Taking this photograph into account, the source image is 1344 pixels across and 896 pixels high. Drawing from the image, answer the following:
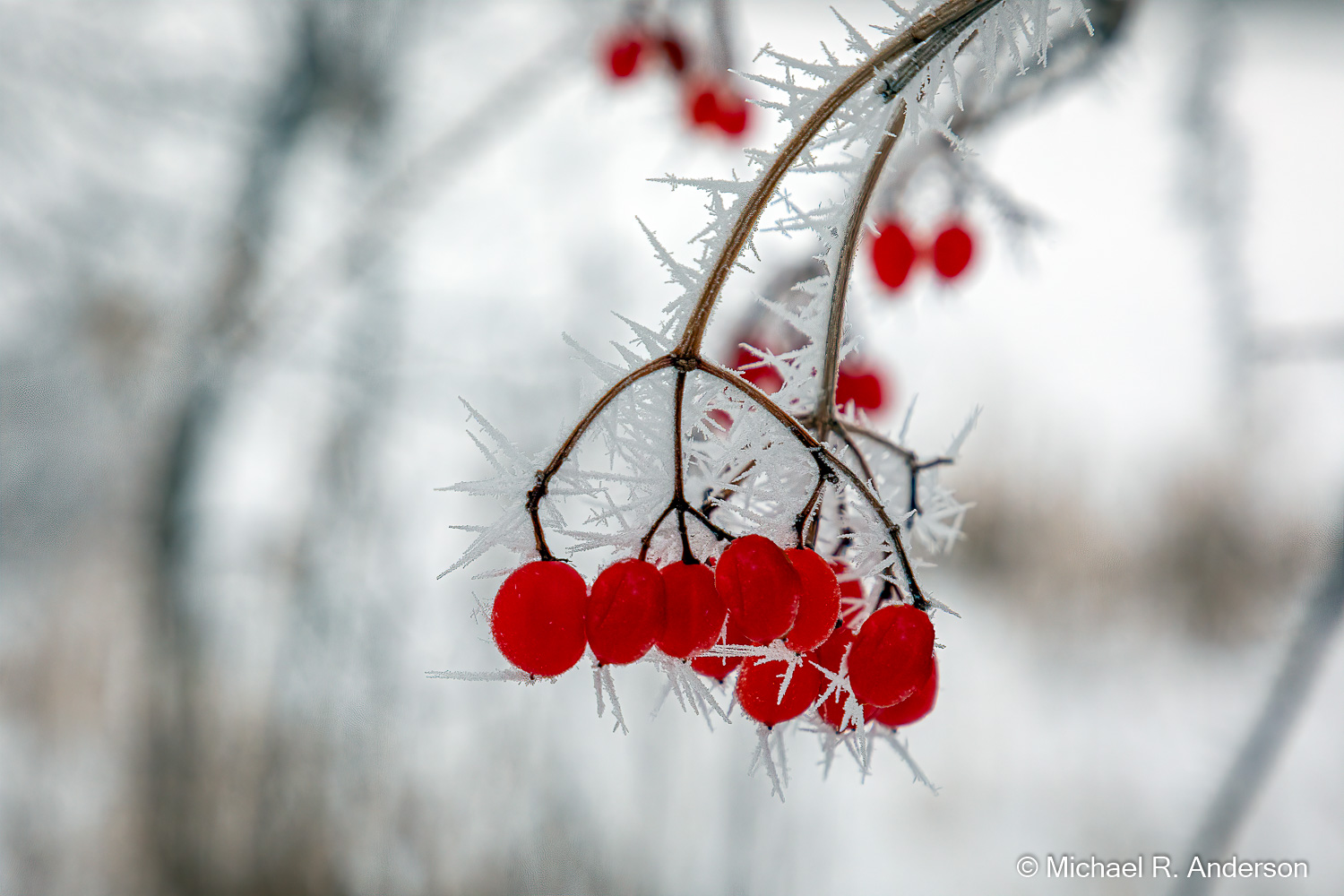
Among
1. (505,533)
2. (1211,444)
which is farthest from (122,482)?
(1211,444)

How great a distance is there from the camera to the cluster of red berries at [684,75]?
1.72 metres

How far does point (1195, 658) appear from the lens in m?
3.88

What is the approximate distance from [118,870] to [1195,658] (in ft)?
16.6

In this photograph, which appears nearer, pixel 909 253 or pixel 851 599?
pixel 851 599

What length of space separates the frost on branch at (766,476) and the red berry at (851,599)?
2.4 inches

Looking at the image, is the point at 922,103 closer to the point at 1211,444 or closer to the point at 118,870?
the point at 118,870

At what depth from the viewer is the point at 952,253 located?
1148mm

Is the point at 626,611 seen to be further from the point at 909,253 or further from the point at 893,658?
the point at 909,253

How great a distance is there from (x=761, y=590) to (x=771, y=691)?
87 mm

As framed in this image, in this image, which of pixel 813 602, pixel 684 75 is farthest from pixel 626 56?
pixel 813 602

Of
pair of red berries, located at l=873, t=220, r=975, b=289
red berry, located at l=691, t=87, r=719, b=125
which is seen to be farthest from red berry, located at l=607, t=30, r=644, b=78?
pair of red berries, located at l=873, t=220, r=975, b=289

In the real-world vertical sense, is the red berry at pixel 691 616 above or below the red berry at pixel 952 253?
below

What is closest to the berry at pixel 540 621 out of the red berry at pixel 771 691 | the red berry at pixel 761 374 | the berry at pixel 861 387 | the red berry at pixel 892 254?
the red berry at pixel 771 691

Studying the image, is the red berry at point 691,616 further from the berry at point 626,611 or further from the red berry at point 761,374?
the red berry at point 761,374
